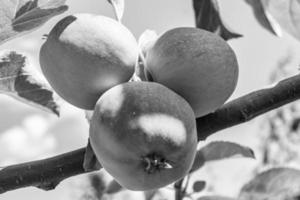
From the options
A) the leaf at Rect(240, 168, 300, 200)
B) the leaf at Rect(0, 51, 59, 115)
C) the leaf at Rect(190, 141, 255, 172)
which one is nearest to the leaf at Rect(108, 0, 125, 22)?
the leaf at Rect(0, 51, 59, 115)

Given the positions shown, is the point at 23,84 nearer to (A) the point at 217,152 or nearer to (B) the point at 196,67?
(B) the point at 196,67

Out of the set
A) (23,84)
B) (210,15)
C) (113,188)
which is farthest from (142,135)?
(113,188)

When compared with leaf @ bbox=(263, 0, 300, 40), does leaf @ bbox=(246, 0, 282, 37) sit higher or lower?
lower

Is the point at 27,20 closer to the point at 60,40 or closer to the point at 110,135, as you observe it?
the point at 60,40

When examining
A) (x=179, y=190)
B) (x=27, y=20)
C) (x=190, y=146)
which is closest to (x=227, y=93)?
(x=190, y=146)

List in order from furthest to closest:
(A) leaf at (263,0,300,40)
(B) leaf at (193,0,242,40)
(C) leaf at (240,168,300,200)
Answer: (C) leaf at (240,168,300,200) < (B) leaf at (193,0,242,40) < (A) leaf at (263,0,300,40)

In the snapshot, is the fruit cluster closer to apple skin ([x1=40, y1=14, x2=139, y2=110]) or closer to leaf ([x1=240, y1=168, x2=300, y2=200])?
apple skin ([x1=40, y1=14, x2=139, y2=110])
